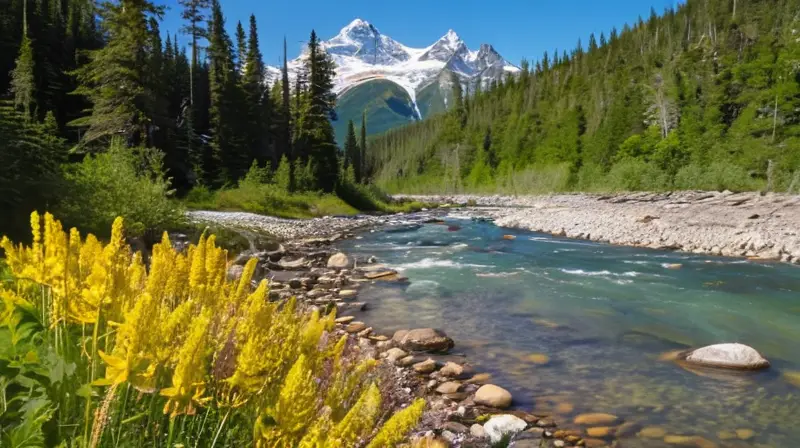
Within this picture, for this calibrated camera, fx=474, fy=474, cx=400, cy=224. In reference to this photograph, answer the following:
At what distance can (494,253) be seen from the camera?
21.4 m

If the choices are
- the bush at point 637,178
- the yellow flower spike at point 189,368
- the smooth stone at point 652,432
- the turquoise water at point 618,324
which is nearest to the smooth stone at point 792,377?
the turquoise water at point 618,324

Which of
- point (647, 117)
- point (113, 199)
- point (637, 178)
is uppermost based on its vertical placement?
point (647, 117)

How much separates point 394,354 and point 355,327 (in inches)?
75.1

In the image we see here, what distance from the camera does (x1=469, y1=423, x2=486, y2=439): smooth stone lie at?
5.27m

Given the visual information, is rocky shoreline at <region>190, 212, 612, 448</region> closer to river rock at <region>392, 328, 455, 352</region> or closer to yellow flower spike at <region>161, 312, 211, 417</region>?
river rock at <region>392, 328, 455, 352</region>

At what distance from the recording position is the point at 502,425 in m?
5.48

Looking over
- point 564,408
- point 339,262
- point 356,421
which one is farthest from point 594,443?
point 339,262

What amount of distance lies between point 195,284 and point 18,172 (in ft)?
40.0

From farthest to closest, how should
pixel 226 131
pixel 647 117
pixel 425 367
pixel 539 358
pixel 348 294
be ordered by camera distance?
1. pixel 647 117
2. pixel 226 131
3. pixel 348 294
4. pixel 539 358
5. pixel 425 367

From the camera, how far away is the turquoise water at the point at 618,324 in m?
6.43

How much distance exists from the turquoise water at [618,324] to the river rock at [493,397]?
240 mm

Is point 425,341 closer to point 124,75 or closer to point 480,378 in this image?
point 480,378

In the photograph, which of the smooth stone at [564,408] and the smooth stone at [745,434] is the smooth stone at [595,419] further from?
the smooth stone at [745,434]

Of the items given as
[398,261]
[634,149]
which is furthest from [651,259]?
[634,149]
